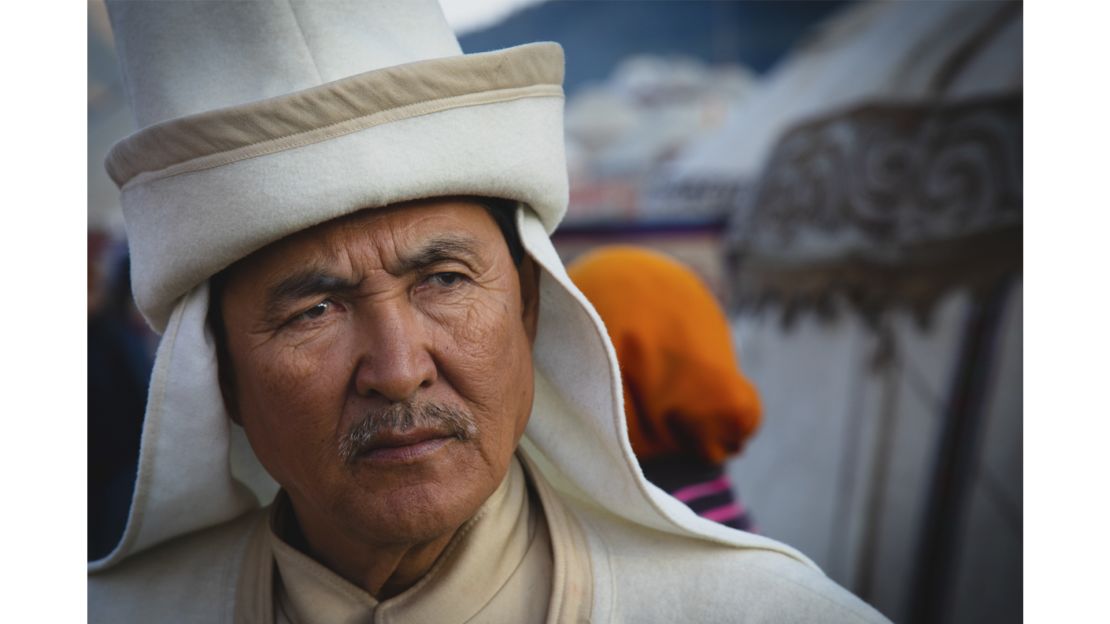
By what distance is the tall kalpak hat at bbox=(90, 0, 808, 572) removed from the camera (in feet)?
3.56

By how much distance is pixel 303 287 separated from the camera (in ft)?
3.74

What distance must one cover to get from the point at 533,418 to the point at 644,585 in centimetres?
30

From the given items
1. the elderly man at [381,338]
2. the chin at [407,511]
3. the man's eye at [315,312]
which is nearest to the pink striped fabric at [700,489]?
the elderly man at [381,338]

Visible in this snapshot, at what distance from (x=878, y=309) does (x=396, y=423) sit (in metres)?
2.94

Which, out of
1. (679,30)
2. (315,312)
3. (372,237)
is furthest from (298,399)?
(679,30)

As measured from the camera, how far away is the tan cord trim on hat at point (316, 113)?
107cm

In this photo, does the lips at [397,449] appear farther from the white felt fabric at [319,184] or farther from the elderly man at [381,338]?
the white felt fabric at [319,184]

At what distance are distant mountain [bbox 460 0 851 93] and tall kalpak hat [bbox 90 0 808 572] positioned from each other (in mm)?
5669

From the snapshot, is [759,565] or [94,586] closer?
[759,565]

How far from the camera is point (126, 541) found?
141 centimetres

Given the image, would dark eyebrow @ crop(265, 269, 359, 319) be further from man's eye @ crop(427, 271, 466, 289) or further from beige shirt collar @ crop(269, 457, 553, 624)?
beige shirt collar @ crop(269, 457, 553, 624)

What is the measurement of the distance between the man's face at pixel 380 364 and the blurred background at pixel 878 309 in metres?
1.22

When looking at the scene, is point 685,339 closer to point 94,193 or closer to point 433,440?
point 433,440

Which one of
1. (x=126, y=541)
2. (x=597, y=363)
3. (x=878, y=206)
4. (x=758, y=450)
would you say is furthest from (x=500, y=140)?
(x=758, y=450)
